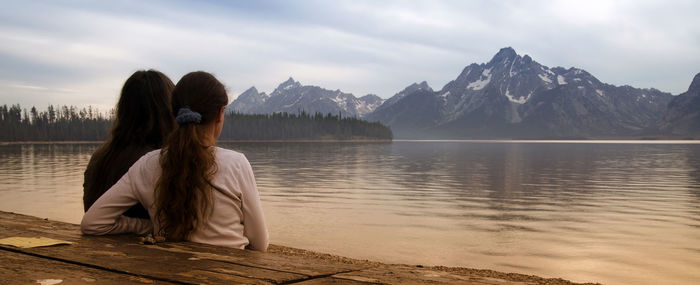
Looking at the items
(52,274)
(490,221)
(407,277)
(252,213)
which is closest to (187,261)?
(52,274)

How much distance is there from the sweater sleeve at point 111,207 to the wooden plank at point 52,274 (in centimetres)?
98

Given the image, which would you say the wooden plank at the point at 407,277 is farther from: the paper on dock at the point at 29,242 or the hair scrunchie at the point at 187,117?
the paper on dock at the point at 29,242

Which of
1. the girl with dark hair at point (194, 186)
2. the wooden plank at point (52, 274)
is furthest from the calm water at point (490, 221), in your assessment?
the wooden plank at point (52, 274)

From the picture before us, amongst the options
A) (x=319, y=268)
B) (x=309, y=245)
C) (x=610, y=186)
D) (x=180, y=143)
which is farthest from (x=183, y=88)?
(x=610, y=186)

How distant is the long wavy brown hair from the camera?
13.8 feet

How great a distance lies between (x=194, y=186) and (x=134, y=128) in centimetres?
172

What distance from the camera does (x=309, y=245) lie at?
52.8 ft

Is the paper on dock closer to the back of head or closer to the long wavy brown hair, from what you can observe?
the long wavy brown hair

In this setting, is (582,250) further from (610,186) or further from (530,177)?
(530,177)

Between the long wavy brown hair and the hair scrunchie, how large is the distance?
0.16ft

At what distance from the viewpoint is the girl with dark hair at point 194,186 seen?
421 cm

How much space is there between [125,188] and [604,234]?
1737 cm

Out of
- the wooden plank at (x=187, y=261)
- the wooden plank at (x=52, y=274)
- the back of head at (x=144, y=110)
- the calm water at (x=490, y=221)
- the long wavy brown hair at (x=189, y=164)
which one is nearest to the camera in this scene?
the wooden plank at (x=52, y=274)

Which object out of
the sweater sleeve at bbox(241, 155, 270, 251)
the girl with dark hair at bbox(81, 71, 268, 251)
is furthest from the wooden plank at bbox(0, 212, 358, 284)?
the sweater sleeve at bbox(241, 155, 270, 251)
